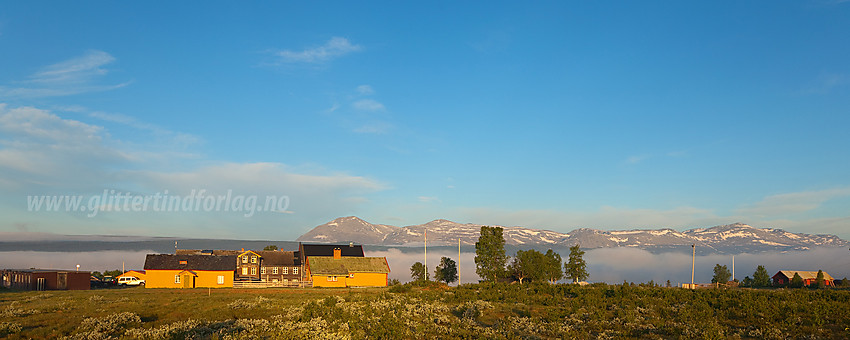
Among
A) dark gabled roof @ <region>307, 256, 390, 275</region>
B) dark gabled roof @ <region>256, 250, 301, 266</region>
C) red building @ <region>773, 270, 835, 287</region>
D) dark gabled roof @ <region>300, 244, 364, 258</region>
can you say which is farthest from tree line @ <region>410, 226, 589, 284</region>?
red building @ <region>773, 270, 835, 287</region>

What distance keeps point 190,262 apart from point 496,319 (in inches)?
2604

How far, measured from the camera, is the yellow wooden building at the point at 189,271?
78.2 m

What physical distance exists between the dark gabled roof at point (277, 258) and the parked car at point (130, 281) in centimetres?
2026

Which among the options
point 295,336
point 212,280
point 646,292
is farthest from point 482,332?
point 212,280

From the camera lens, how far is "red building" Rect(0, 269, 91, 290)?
6800 centimetres

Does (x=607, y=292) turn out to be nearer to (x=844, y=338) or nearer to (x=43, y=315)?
(x=844, y=338)

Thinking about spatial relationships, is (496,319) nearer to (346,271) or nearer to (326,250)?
(346,271)

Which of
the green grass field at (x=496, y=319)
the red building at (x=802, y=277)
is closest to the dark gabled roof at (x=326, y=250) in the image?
the green grass field at (x=496, y=319)

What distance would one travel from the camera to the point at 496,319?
30.3m

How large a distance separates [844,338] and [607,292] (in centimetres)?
1842

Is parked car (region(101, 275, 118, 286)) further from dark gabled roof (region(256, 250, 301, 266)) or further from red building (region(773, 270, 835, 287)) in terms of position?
red building (region(773, 270, 835, 287))

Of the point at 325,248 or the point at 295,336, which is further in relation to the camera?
the point at 325,248

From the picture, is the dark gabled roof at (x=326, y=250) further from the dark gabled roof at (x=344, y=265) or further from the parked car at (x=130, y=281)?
the parked car at (x=130, y=281)

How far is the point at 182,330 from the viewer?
24.2m
